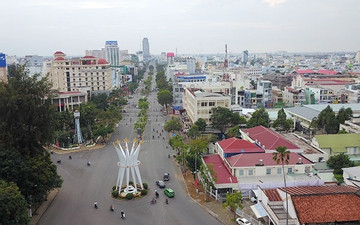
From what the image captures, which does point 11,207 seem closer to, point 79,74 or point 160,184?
point 160,184

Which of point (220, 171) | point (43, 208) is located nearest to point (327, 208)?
point (220, 171)

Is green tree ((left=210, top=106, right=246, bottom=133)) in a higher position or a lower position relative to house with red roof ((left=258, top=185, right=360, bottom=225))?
higher

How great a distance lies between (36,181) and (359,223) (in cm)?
2514

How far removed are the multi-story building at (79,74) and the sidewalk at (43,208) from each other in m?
59.9

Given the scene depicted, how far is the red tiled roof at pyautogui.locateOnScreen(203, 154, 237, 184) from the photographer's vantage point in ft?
107

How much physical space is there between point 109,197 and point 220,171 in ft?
37.2

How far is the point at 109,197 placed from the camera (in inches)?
1305

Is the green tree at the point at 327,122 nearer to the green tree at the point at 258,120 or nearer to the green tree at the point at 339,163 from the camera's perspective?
the green tree at the point at 258,120

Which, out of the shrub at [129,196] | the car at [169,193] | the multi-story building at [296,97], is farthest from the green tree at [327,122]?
the shrub at [129,196]

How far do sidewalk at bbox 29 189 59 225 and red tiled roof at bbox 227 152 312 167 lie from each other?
58.9ft

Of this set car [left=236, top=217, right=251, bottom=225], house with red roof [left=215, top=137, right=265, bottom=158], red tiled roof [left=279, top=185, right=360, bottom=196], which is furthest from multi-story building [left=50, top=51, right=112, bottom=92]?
red tiled roof [left=279, top=185, right=360, bottom=196]

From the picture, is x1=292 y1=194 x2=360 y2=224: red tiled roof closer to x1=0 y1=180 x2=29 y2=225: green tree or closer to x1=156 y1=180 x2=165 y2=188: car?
x1=156 y1=180 x2=165 y2=188: car

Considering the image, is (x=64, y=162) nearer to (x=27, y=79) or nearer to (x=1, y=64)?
(x=27, y=79)

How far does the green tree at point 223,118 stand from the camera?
55.8 metres
